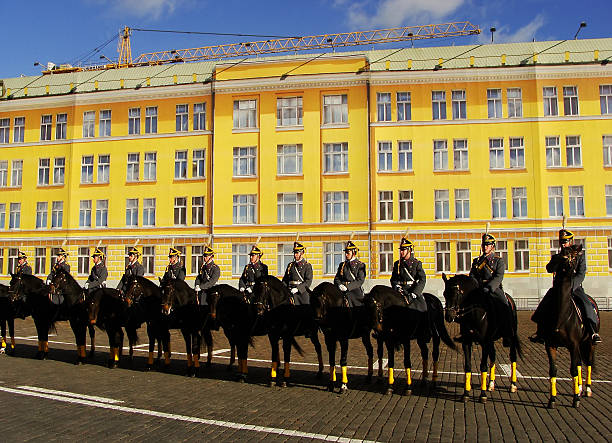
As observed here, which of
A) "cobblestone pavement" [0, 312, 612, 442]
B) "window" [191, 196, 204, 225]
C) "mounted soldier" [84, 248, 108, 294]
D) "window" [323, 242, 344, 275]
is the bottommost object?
"cobblestone pavement" [0, 312, 612, 442]

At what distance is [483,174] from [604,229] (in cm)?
830

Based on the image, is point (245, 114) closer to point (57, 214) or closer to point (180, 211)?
point (180, 211)

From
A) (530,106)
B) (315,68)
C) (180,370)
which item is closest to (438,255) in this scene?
(530,106)

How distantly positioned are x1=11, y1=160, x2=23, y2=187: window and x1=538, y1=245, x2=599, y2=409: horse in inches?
1705

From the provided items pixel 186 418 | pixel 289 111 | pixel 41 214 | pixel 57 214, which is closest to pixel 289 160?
pixel 289 111

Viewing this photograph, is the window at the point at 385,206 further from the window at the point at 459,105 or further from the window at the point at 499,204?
the window at the point at 459,105

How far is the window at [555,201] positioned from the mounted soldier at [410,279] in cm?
2791

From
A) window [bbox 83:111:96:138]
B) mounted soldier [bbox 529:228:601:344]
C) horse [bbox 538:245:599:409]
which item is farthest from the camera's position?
window [bbox 83:111:96:138]

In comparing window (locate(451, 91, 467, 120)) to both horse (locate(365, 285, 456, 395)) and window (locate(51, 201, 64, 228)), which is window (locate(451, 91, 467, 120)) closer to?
horse (locate(365, 285, 456, 395))

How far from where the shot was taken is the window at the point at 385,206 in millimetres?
37875

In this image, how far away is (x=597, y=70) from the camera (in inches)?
1463

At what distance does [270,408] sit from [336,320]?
8.10 ft

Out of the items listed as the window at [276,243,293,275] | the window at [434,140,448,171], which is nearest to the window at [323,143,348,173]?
the window at [276,243,293,275]

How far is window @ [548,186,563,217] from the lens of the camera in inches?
1452
